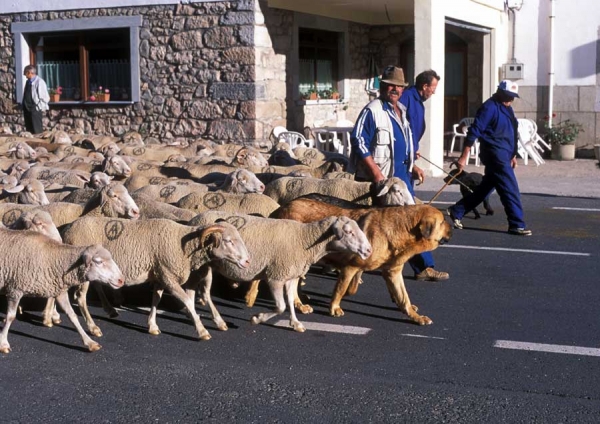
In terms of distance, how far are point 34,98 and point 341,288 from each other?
12.8 meters

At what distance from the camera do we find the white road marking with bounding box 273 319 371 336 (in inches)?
276

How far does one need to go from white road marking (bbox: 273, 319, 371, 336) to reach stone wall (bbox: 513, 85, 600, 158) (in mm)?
13959

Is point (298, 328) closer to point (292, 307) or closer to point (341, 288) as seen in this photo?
point (292, 307)

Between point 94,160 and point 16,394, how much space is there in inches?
285

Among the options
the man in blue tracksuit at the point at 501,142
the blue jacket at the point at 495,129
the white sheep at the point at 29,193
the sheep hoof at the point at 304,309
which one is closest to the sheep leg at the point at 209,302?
the sheep hoof at the point at 304,309

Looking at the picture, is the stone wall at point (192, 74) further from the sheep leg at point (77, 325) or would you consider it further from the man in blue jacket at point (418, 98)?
the sheep leg at point (77, 325)

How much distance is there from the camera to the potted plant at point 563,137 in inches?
771

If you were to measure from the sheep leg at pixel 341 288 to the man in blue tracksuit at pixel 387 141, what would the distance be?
1417 mm

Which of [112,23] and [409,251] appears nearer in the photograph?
[409,251]

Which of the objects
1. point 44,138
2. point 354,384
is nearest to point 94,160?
point 44,138

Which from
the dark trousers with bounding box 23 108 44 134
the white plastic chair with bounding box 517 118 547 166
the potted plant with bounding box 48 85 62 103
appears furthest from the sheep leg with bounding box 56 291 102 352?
the potted plant with bounding box 48 85 62 103

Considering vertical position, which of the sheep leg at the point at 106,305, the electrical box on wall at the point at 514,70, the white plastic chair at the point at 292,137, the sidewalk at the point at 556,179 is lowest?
the sheep leg at the point at 106,305

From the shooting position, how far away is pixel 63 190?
9.66 metres

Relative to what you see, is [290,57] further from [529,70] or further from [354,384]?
[354,384]
